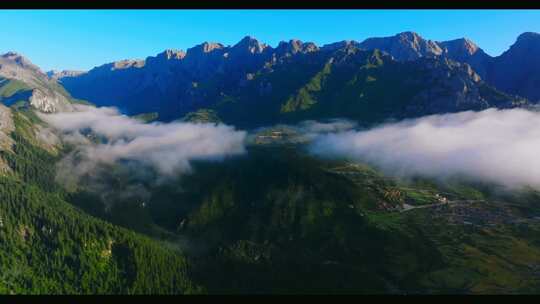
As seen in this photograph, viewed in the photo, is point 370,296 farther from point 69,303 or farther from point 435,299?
point 69,303
